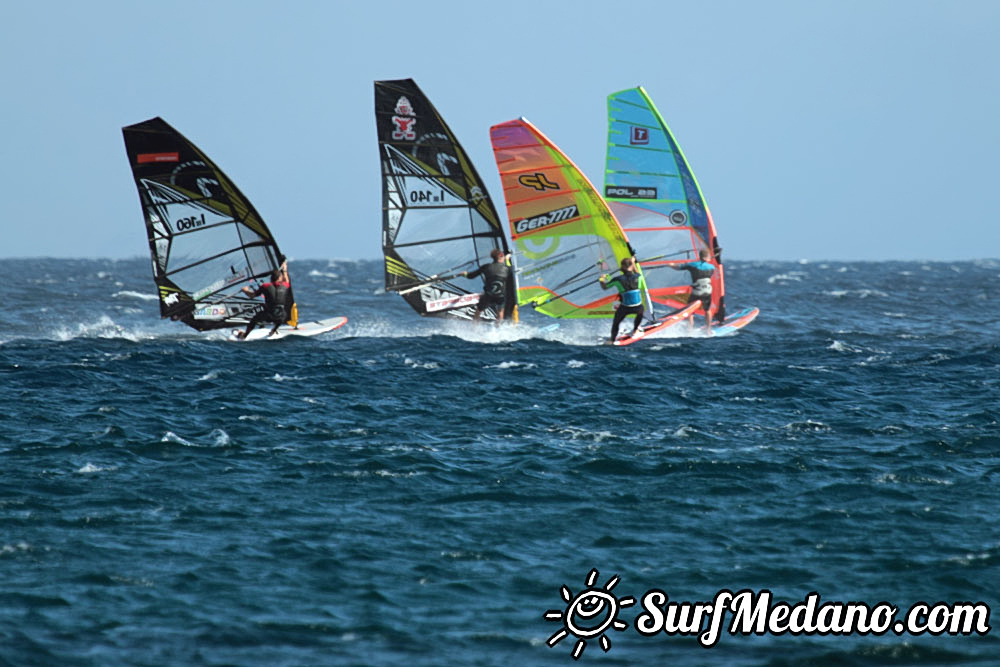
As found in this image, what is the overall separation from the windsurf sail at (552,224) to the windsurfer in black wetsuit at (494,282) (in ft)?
1.85

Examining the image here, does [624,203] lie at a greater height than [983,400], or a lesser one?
greater

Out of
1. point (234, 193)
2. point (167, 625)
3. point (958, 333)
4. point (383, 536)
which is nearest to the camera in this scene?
point (167, 625)

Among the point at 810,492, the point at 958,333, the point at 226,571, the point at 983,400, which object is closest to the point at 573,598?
the point at 226,571

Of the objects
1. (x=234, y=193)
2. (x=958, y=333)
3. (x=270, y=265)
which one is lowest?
(x=958, y=333)

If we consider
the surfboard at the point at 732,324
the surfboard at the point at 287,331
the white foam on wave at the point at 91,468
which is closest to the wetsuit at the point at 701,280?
the surfboard at the point at 732,324

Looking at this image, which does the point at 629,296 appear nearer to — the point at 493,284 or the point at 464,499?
the point at 493,284

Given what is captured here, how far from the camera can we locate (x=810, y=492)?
13484mm

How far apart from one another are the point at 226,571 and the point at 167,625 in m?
1.26

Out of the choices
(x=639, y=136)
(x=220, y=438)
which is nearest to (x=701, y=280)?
(x=639, y=136)

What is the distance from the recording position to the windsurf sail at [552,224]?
2653 centimetres

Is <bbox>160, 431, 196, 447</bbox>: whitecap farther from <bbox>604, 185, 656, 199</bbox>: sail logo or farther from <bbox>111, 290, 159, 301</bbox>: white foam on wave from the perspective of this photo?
<bbox>111, 290, 159, 301</bbox>: white foam on wave

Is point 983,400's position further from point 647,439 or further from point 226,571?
point 226,571

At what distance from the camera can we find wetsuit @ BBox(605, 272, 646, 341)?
26.5 meters

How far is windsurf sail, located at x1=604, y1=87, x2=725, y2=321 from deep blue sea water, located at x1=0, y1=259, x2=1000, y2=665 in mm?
5698
